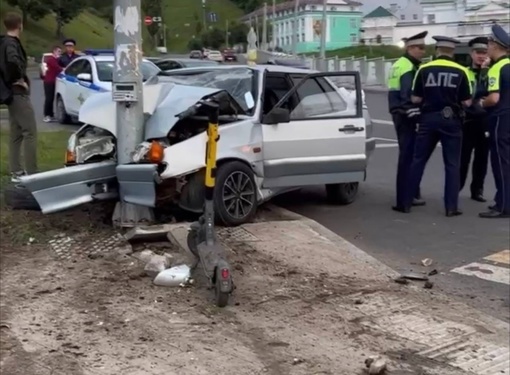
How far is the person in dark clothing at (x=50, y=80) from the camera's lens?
20438mm

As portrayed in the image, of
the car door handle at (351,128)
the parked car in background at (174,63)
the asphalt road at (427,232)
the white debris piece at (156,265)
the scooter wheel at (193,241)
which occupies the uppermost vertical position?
the parked car in background at (174,63)

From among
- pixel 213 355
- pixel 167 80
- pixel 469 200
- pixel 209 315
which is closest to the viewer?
pixel 213 355

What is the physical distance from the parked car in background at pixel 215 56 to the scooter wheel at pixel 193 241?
24.2ft

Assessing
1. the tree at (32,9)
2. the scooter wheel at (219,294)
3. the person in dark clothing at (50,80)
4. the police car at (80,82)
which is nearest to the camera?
the scooter wheel at (219,294)

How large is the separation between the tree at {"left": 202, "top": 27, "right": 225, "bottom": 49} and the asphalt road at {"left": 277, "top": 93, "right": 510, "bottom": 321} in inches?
107

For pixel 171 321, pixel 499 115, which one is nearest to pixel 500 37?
pixel 499 115

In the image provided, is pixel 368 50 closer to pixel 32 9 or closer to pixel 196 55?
pixel 196 55

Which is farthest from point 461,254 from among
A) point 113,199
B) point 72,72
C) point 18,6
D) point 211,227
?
point 18,6

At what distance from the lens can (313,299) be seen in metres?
6.25

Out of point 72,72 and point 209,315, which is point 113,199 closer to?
point 209,315

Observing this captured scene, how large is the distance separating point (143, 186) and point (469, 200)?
16.0 feet

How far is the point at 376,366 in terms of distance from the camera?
16.0 ft

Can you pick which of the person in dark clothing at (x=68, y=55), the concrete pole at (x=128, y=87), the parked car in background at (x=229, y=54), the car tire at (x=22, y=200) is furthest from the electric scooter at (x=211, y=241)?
the person in dark clothing at (x=68, y=55)

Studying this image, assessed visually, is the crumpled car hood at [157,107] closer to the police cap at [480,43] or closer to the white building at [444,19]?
the white building at [444,19]
